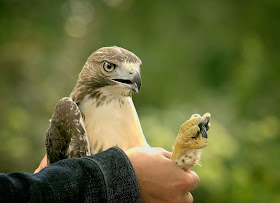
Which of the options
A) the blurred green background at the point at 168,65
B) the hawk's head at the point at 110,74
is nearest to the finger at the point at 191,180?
the hawk's head at the point at 110,74

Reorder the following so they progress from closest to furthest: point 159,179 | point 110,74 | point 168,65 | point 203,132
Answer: point 159,179, point 203,132, point 110,74, point 168,65

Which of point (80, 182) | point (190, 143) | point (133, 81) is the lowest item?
point (80, 182)

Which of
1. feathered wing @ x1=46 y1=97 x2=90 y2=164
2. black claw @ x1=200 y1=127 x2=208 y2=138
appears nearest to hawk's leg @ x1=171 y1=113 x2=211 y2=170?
black claw @ x1=200 y1=127 x2=208 y2=138

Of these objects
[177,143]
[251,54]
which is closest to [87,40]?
[251,54]

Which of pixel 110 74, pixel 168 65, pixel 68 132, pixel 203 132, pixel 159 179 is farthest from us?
pixel 168 65

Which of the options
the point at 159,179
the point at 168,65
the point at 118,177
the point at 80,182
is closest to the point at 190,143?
the point at 159,179

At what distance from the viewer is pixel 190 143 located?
1683 mm

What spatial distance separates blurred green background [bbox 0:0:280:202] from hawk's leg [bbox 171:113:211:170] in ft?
11.8

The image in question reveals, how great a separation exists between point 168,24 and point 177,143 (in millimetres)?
6003

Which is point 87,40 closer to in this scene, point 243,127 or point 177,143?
point 243,127

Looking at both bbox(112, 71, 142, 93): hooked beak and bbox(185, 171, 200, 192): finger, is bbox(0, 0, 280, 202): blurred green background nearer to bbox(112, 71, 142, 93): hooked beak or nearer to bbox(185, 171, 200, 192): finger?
bbox(112, 71, 142, 93): hooked beak

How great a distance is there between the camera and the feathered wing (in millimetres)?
1993

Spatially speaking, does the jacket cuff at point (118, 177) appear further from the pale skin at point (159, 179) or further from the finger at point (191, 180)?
the finger at point (191, 180)

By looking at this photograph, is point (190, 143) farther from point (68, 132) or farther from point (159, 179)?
point (68, 132)
